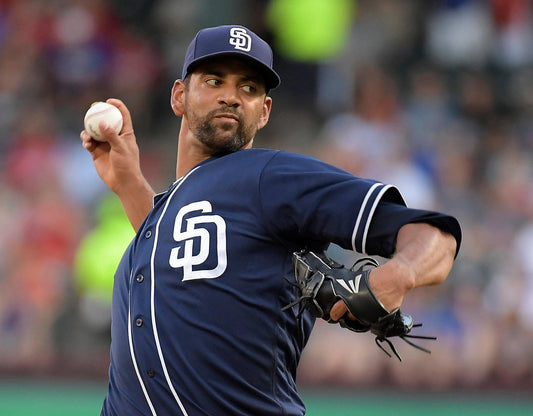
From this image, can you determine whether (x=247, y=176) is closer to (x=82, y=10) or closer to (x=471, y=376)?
(x=471, y=376)

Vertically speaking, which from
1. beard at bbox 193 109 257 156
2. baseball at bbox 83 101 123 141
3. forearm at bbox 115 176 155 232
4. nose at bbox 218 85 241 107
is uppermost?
baseball at bbox 83 101 123 141

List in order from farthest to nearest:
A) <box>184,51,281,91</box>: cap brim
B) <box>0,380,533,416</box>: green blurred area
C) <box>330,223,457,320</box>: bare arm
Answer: <box>0,380,533,416</box>: green blurred area → <box>184,51,281,91</box>: cap brim → <box>330,223,457,320</box>: bare arm

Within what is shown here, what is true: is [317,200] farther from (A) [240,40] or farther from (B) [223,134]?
(A) [240,40]

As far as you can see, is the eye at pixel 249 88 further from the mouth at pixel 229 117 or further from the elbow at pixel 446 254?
the elbow at pixel 446 254

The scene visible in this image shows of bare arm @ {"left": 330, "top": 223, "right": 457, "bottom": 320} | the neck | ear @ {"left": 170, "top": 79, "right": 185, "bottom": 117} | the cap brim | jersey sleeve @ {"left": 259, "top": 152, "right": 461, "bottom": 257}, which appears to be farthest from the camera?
ear @ {"left": 170, "top": 79, "right": 185, "bottom": 117}

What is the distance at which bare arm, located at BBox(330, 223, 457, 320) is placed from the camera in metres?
2.60

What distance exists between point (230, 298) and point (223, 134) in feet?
2.12

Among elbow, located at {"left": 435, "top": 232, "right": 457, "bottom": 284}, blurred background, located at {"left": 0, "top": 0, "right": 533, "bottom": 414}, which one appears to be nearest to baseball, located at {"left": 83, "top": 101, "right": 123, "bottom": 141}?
elbow, located at {"left": 435, "top": 232, "right": 457, "bottom": 284}

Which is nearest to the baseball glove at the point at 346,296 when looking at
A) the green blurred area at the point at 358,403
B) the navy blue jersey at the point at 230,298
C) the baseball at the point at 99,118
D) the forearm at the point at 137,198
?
the navy blue jersey at the point at 230,298

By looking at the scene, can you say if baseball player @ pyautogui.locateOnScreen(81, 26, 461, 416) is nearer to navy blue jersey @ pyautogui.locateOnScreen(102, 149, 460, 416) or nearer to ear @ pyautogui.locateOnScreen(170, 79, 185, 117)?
navy blue jersey @ pyautogui.locateOnScreen(102, 149, 460, 416)

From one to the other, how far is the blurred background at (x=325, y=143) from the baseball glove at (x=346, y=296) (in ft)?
18.1

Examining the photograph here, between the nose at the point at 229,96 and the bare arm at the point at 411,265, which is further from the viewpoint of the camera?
the nose at the point at 229,96

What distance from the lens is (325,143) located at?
385 inches

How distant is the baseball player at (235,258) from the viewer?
281 cm
